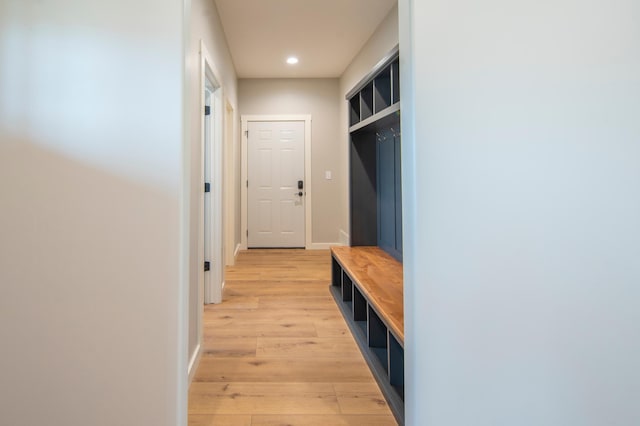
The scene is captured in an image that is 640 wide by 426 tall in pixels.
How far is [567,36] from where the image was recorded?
0.96 metres

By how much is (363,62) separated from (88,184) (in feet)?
12.1

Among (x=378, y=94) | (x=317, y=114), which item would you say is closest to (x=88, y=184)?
(x=378, y=94)

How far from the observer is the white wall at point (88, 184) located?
959 millimetres

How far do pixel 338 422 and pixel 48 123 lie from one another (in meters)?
1.48

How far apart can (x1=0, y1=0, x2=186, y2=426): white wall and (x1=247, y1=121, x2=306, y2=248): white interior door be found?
415cm

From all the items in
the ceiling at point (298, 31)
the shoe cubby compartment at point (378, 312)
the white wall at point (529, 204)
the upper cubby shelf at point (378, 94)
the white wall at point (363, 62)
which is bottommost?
the shoe cubby compartment at point (378, 312)

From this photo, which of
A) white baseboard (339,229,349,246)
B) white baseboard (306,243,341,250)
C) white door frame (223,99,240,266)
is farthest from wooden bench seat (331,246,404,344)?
white baseboard (306,243,341,250)

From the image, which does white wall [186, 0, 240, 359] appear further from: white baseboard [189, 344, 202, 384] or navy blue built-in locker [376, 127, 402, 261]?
navy blue built-in locker [376, 127, 402, 261]

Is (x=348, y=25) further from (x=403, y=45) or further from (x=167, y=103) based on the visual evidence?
(x=167, y=103)

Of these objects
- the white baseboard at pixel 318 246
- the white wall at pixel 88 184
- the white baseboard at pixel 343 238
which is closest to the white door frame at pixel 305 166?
the white baseboard at pixel 318 246

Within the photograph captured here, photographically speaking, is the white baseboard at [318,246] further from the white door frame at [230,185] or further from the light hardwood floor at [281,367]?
the light hardwood floor at [281,367]

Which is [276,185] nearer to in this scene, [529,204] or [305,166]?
[305,166]

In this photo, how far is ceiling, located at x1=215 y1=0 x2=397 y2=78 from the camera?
303cm

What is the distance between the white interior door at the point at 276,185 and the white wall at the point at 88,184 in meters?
4.15
